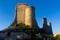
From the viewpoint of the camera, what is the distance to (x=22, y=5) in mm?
66562

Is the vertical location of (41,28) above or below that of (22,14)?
below

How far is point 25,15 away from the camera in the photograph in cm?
6425

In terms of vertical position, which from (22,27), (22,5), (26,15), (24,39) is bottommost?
(24,39)

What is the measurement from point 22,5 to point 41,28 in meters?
11.8

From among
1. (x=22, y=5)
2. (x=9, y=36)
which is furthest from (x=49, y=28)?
(x=9, y=36)

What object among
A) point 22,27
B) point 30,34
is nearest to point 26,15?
point 22,27

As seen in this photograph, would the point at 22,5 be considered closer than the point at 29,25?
No

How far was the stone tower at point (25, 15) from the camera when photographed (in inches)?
2441

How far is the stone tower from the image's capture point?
62000 mm

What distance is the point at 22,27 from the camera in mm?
57875

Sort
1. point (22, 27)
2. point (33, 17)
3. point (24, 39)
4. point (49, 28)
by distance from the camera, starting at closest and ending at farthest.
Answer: point (24, 39) < point (22, 27) < point (33, 17) < point (49, 28)

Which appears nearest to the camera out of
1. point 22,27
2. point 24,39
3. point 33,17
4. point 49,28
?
point 24,39

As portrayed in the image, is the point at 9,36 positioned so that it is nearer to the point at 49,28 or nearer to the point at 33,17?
the point at 33,17

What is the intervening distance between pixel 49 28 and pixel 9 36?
21134 mm
